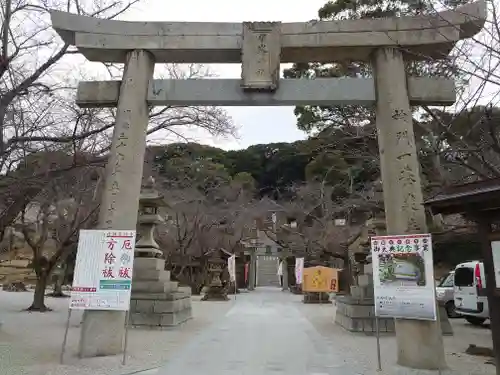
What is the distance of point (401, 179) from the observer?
24.5 ft

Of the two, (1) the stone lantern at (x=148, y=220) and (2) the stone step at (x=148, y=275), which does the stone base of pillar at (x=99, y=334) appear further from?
(1) the stone lantern at (x=148, y=220)

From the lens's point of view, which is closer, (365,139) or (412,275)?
(412,275)

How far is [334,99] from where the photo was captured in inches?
317

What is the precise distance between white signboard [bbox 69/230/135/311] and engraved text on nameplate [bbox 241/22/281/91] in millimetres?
3621

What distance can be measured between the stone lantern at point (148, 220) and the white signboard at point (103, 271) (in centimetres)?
542

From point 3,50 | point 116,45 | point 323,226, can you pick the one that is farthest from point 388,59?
point 323,226

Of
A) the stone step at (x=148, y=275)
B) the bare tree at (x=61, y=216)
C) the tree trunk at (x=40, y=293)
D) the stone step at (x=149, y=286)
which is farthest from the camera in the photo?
the tree trunk at (x=40, y=293)

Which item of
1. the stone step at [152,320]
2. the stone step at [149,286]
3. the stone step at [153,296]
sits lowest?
the stone step at [152,320]

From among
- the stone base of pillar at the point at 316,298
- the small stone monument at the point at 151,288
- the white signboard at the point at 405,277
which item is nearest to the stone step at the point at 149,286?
the small stone monument at the point at 151,288

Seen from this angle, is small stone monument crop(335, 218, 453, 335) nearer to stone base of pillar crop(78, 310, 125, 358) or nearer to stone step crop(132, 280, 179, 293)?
stone step crop(132, 280, 179, 293)

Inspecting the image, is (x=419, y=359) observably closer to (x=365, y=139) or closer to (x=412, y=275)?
(x=412, y=275)

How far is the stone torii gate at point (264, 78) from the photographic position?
7.67 m

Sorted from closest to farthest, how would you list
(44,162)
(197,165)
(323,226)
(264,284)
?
(44,162)
(323,226)
(197,165)
(264,284)

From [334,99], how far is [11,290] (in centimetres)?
2803
